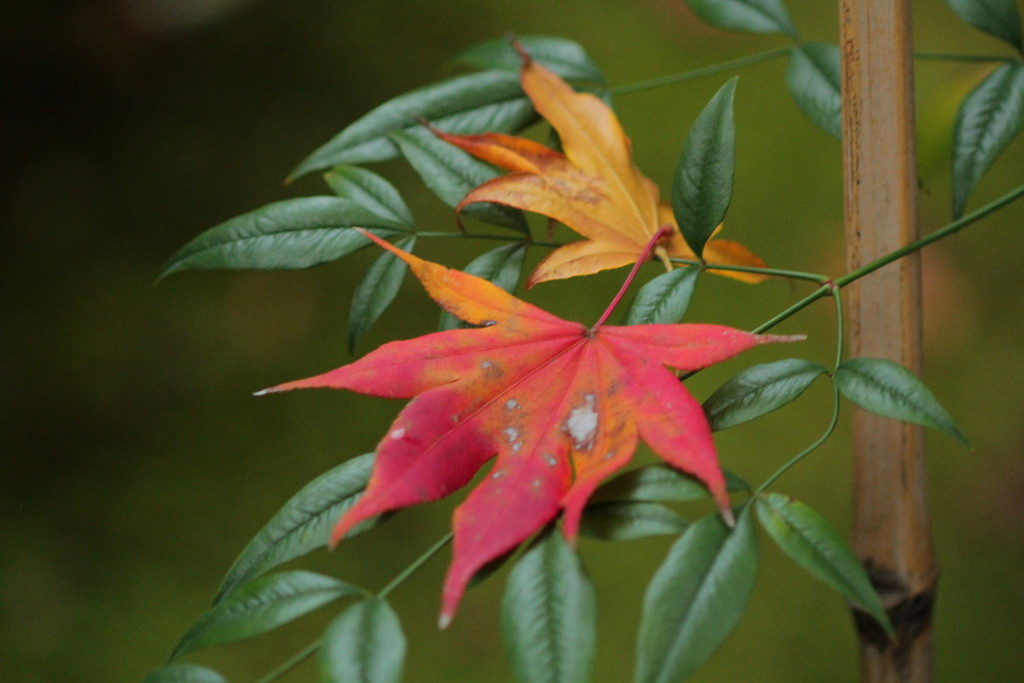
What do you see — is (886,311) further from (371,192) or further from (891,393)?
(371,192)

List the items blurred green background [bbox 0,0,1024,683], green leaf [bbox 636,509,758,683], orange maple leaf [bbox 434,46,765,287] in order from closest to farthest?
green leaf [bbox 636,509,758,683], orange maple leaf [bbox 434,46,765,287], blurred green background [bbox 0,0,1024,683]

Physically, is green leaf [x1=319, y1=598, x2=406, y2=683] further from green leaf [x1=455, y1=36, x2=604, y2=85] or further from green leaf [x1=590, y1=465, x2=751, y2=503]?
green leaf [x1=455, y1=36, x2=604, y2=85]

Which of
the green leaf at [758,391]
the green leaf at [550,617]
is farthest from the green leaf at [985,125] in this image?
the green leaf at [550,617]

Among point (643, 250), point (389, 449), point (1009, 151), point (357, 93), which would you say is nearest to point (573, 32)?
point (357, 93)

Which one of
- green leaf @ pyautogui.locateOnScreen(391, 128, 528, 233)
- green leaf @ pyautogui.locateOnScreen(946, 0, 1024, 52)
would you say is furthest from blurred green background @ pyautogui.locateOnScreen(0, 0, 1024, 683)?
green leaf @ pyautogui.locateOnScreen(391, 128, 528, 233)

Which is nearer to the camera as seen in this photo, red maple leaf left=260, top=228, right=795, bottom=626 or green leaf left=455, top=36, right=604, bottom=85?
red maple leaf left=260, top=228, right=795, bottom=626

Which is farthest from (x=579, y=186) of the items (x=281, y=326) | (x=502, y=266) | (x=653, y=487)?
(x=281, y=326)
